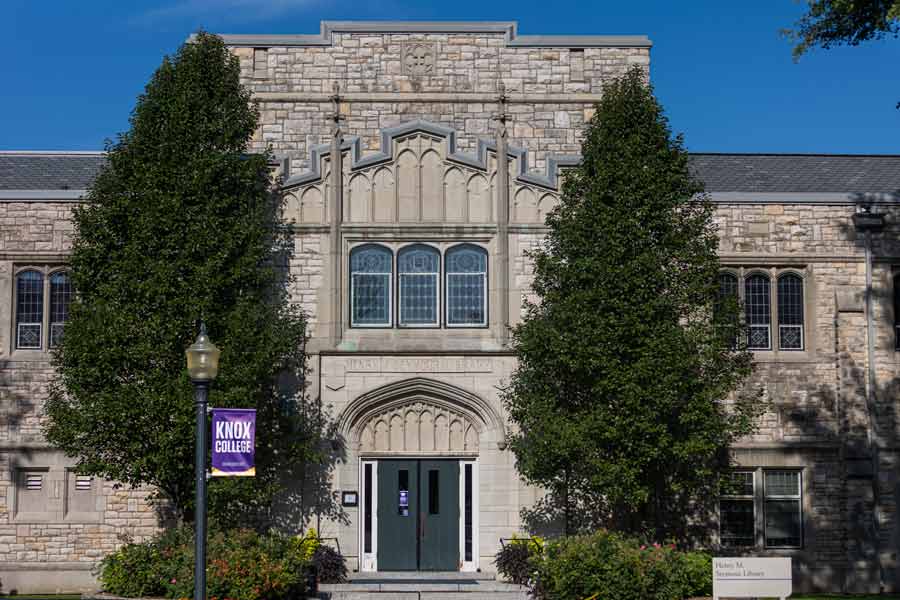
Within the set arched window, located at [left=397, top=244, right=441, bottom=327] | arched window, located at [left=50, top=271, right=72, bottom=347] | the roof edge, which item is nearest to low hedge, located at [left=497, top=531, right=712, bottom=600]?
arched window, located at [left=397, top=244, right=441, bottom=327]

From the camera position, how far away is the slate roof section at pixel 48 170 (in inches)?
1152

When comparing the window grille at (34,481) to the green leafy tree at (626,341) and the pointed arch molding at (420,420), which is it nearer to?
the pointed arch molding at (420,420)

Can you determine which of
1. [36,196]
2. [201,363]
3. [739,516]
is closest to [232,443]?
[201,363]

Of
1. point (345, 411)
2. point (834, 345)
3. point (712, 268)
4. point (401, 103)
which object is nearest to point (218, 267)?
point (345, 411)

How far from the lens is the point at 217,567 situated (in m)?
20.9

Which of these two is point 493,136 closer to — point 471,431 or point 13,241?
point 471,431

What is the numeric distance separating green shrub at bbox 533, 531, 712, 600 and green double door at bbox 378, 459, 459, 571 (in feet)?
12.4

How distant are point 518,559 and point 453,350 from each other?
4359mm

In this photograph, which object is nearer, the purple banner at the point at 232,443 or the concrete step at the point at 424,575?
the purple banner at the point at 232,443

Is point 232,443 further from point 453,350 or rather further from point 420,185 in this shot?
point 420,185

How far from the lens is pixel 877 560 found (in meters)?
26.2

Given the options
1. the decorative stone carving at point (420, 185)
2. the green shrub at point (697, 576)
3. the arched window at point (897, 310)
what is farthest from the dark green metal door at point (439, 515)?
the arched window at point (897, 310)

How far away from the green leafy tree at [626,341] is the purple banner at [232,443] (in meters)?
7.44

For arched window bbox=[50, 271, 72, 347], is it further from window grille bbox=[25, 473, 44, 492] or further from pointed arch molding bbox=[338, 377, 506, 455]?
pointed arch molding bbox=[338, 377, 506, 455]
